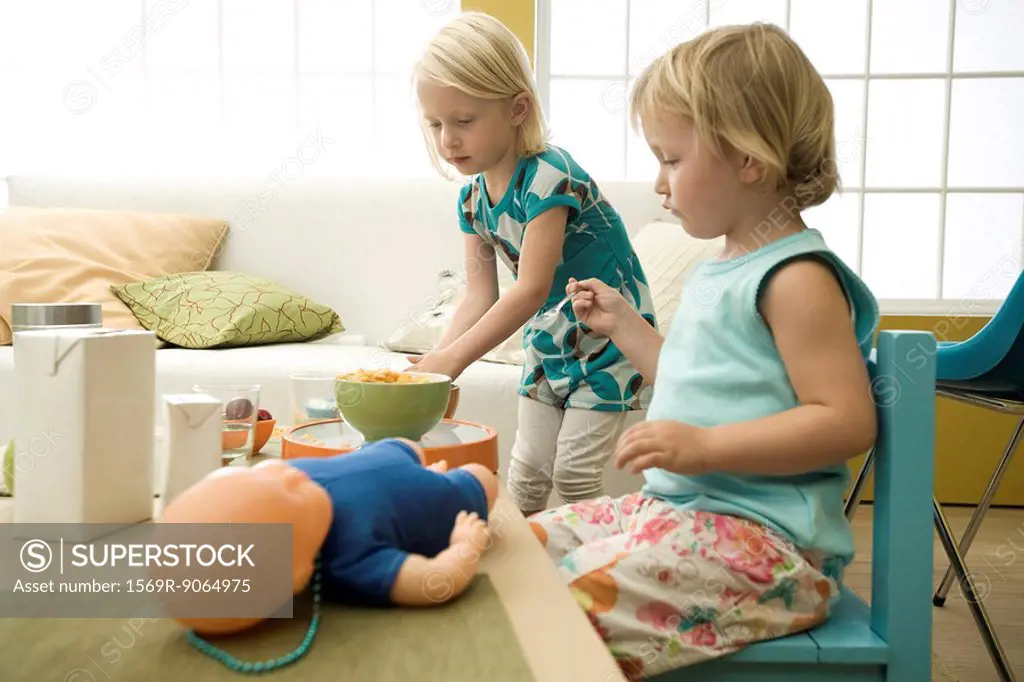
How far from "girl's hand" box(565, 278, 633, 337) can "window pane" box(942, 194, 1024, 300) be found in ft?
8.48

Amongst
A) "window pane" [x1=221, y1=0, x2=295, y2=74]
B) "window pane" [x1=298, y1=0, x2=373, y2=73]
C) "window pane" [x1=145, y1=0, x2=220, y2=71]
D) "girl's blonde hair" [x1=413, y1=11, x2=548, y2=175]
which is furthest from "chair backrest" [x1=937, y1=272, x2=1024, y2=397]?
"window pane" [x1=145, y1=0, x2=220, y2=71]

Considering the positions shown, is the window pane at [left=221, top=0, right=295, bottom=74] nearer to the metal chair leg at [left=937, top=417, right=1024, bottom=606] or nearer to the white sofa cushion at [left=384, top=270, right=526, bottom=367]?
the white sofa cushion at [left=384, top=270, right=526, bottom=367]

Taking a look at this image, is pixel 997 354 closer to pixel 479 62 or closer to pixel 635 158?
pixel 479 62

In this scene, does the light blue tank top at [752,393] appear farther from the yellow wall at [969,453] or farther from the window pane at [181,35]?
the window pane at [181,35]

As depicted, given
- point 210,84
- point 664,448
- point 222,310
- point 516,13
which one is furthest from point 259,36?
point 664,448

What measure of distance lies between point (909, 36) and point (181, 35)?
8.44 feet

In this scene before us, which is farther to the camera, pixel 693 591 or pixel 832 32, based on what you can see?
pixel 832 32

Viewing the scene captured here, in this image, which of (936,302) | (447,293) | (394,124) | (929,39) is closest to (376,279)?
(447,293)

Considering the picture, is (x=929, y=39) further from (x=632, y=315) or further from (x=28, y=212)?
(x=28, y=212)

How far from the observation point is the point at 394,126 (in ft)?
10.8

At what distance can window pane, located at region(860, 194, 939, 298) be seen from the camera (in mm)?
3260

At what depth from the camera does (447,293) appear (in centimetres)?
259

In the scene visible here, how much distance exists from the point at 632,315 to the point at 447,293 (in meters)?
1.51

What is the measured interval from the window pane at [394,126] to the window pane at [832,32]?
140 centimetres
